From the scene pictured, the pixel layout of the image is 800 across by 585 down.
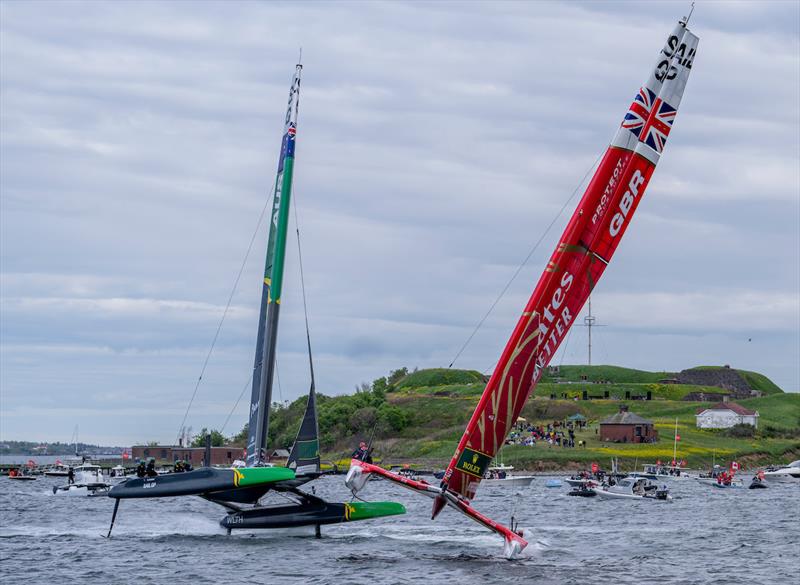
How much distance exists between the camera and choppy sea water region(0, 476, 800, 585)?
117 ft

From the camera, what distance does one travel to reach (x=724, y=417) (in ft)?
511

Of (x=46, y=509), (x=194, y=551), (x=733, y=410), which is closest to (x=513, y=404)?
(x=194, y=551)

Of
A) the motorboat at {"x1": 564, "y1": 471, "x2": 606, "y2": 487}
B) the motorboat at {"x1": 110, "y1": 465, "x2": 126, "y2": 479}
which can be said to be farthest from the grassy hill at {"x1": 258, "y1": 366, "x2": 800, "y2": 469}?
the motorboat at {"x1": 110, "y1": 465, "x2": 126, "y2": 479}

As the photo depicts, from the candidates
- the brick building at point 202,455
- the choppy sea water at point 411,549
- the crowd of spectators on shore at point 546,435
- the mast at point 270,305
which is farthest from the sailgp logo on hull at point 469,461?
the brick building at point 202,455

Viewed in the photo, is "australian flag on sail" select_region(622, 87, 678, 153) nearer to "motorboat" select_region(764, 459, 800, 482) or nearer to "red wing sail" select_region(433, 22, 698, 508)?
"red wing sail" select_region(433, 22, 698, 508)

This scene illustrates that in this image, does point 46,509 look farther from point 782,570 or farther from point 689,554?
point 782,570

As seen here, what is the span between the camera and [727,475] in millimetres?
99938

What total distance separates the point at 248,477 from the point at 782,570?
1842 centimetres

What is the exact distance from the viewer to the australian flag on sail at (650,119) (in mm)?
34125

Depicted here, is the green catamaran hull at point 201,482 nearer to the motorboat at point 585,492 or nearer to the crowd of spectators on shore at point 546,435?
the motorboat at point 585,492

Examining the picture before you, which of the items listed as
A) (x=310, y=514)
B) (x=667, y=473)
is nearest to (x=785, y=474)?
(x=667, y=473)

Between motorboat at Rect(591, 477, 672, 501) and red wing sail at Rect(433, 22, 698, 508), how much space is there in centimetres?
4612

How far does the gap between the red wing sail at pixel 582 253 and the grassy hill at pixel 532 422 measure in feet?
279

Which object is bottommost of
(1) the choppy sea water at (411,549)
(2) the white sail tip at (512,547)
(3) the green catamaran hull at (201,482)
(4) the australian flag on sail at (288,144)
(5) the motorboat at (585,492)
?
(1) the choppy sea water at (411,549)
